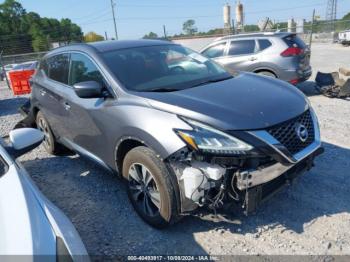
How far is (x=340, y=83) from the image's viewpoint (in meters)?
8.02

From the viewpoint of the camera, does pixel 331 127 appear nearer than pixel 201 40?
Yes

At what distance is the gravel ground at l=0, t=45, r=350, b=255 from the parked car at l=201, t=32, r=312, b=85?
13.7 feet

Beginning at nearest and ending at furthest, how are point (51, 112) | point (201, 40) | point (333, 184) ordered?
1. point (333, 184)
2. point (51, 112)
3. point (201, 40)

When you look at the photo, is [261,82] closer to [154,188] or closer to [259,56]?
[154,188]

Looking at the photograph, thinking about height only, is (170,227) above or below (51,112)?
A: below

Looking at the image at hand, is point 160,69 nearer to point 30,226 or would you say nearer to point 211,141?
point 211,141

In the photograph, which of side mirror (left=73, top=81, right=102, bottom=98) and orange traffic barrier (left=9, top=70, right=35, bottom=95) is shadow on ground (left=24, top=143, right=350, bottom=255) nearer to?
side mirror (left=73, top=81, right=102, bottom=98)

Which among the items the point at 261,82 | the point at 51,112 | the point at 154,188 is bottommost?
the point at 154,188

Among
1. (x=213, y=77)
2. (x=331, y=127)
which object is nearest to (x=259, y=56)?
(x=331, y=127)

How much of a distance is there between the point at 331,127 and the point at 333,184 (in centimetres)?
220

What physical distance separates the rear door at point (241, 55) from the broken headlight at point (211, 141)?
21.4 feet

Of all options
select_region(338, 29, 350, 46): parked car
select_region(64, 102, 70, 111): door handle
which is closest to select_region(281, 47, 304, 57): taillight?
select_region(64, 102, 70, 111): door handle

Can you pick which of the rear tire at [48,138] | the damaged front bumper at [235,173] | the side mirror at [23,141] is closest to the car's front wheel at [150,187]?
the damaged front bumper at [235,173]

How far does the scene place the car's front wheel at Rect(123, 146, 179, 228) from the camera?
2828 mm
